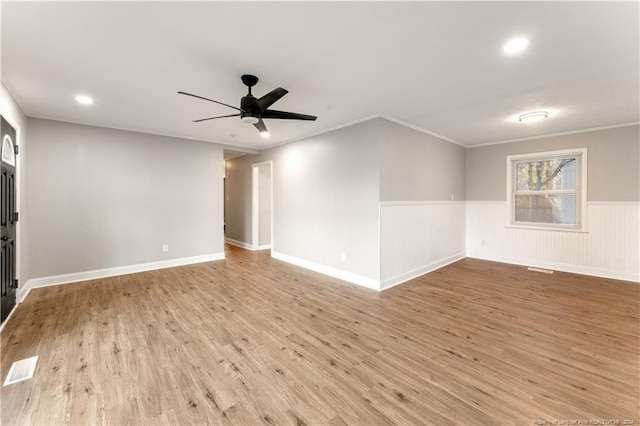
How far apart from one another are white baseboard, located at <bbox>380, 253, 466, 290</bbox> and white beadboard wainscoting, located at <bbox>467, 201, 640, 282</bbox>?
2.63ft

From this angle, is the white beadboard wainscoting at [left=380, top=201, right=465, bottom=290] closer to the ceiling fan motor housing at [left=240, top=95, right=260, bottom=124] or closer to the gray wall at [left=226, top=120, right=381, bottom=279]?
the gray wall at [left=226, top=120, right=381, bottom=279]

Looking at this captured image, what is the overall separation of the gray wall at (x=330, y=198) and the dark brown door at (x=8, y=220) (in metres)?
3.84

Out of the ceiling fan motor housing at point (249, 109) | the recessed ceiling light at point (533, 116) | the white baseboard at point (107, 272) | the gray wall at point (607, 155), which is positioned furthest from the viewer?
the gray wall at point (607, 155)

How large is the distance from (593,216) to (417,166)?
10.5 ft

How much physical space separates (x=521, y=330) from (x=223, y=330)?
302cm

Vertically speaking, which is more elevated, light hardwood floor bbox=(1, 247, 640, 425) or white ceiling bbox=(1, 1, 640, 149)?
white ceiling bbox=(1, 1, 640, 149)

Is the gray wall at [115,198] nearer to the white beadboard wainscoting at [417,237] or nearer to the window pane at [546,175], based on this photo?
the white beadboard wainscoting at [417,237]

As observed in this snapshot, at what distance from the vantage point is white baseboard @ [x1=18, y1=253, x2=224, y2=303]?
3.97 metres

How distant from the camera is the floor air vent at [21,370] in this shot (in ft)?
6.47

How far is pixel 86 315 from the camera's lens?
3072 millimetres

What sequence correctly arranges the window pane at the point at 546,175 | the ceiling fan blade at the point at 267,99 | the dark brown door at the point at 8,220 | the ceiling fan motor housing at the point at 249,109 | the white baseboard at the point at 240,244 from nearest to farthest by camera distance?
1. the ceiling fan blade at the point at 267,99
2. the ceiling fan motor housing at the point at 249,109
3. the dark brown door at the point at 8,220
4. the window pane at the point at 546,175
5. the white baseboard at the point at 240,244

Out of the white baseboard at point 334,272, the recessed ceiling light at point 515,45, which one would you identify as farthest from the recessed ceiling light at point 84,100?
the recessed ceiling light at point 515,45

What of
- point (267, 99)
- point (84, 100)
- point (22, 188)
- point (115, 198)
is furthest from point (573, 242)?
point (22, 188)

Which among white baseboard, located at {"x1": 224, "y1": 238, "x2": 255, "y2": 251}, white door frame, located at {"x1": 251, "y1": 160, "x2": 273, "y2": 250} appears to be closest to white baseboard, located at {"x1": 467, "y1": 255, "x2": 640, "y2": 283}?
white door frame, located at {"x1": 251, "y1": 160, "x2": 273, "y2": 250}
